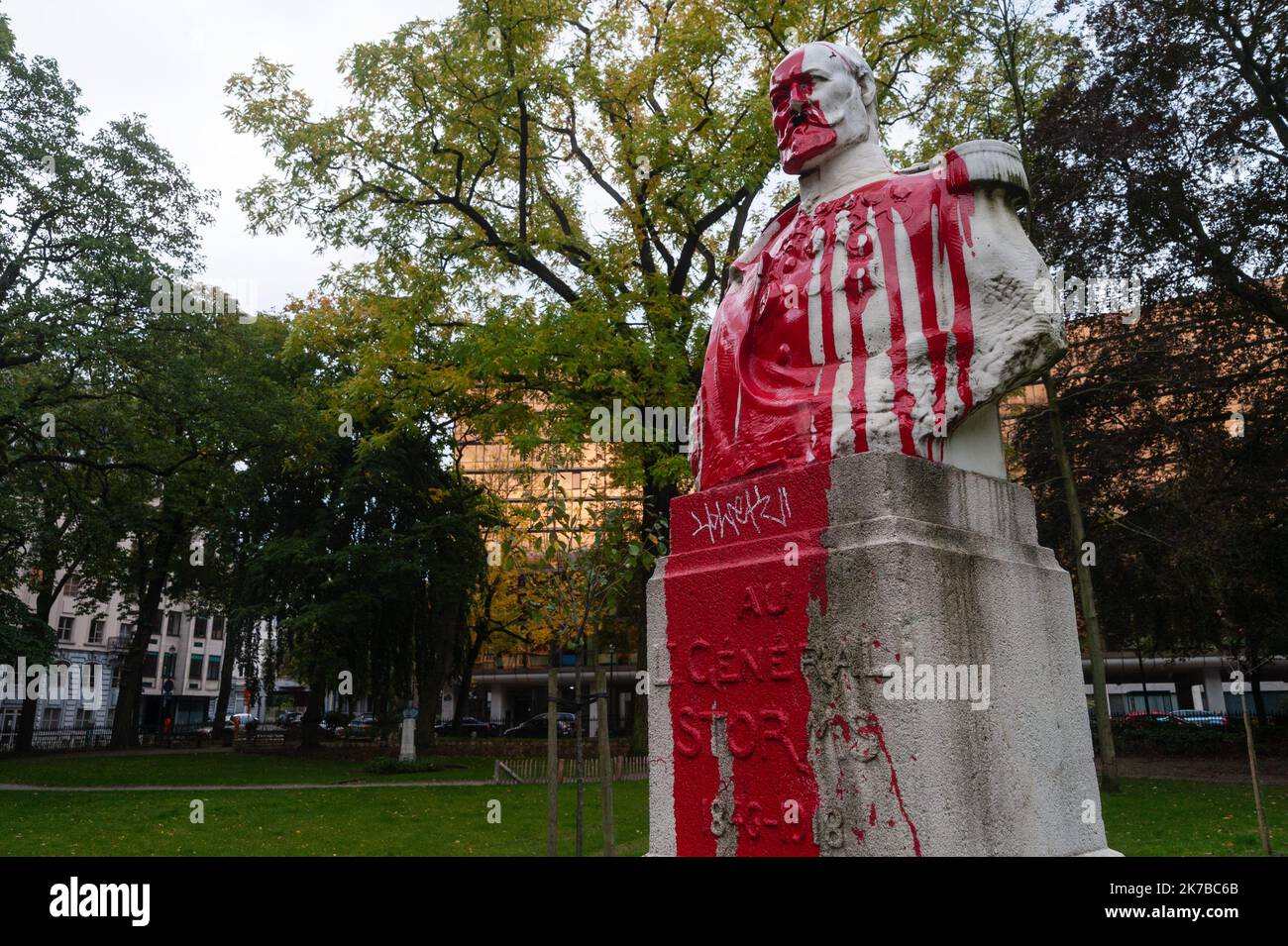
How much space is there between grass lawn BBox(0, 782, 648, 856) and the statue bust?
701cm

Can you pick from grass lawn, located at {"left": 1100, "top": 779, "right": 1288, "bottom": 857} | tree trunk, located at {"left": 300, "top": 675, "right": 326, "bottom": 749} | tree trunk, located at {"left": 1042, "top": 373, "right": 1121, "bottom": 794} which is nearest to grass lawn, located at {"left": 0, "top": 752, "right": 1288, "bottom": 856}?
grass lawn, located at {"left": 1100, "top": 779, "right": 1288, "bottom": 857}

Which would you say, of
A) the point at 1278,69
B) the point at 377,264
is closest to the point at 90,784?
the point at 377,264

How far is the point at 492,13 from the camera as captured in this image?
51.0 ft

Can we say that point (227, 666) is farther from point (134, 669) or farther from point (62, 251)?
point (62, 251)

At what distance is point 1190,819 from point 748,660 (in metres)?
10.6

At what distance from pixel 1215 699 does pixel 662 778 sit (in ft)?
167

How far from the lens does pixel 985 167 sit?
489 centimetres

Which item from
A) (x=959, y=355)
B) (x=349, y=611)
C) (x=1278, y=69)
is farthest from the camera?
(x=349, y=611)

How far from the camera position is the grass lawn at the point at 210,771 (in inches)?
878

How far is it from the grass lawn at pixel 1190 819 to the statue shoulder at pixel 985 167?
253 inches

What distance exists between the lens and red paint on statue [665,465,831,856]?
171 inches

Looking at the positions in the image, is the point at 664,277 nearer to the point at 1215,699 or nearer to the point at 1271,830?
the point at 1271,830

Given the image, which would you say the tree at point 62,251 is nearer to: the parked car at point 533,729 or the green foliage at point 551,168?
the green foliage at point 551,168

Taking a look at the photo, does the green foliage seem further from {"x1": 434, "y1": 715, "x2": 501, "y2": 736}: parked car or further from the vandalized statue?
{"x1": 434, "y1": 715, "x2": 501, "y2": 736}: parked car
